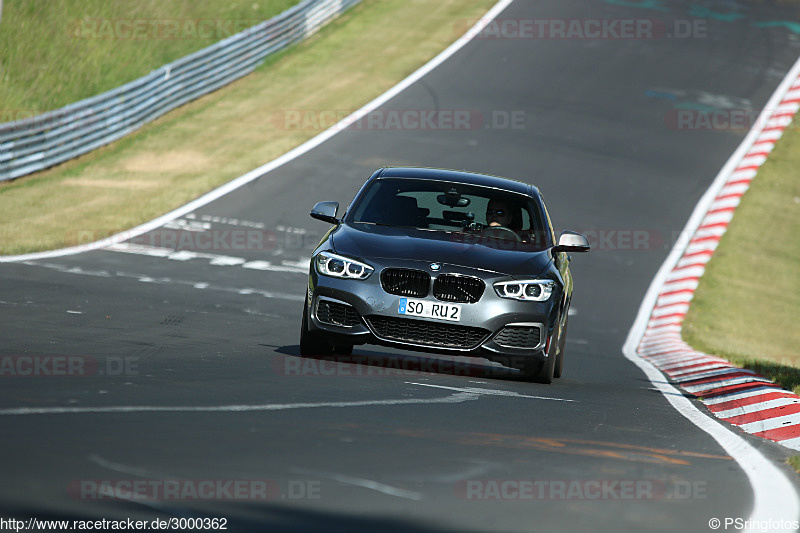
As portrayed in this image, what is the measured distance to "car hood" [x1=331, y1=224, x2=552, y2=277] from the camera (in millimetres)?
9086

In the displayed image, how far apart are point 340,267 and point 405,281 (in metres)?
0.52

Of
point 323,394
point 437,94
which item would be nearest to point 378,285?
point 323,394

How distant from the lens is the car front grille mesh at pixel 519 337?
9000 mm

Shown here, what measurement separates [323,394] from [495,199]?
11.5 feet

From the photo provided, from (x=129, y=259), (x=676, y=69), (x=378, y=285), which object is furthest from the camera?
(x=676, y=69)

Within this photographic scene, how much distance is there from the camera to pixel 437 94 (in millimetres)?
26469

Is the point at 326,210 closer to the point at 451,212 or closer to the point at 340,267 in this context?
the point at 340,267

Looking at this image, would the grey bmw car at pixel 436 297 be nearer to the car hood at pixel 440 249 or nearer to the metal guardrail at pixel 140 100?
the car hood at pixel 440 249

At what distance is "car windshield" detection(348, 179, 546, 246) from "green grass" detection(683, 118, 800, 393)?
2.77m

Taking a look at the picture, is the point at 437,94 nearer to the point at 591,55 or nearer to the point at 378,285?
the point at 591,55

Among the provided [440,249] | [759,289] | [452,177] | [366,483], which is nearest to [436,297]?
[440,249]

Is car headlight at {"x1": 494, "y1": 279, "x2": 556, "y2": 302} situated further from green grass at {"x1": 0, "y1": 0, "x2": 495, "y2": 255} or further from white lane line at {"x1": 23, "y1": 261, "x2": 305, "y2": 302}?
green grass at {"x1": 0, "y1": 0, "x2": 495, "y2": 255}

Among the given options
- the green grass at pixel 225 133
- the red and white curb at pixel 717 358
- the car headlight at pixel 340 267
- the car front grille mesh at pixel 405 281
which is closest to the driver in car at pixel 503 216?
the car front grille mesh at pixel 405 281

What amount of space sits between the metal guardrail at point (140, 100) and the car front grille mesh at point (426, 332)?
12993 mm
